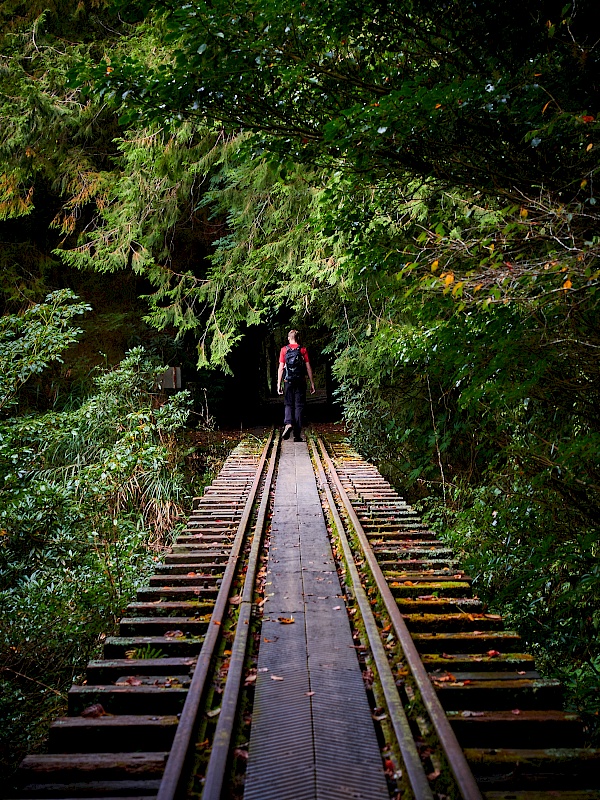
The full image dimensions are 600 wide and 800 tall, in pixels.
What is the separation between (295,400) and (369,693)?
823 centimetres

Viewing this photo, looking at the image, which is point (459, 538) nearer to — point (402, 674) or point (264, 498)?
point (264, 498)

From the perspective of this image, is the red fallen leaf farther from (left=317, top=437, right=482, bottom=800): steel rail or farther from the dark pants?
the dark pants

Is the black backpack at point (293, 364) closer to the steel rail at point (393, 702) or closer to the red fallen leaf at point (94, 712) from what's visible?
the steel rail at point (393, 702)

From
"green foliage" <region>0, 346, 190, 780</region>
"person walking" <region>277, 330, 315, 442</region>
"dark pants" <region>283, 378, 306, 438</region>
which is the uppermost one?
"person walking" <region>277, 330, 315, 442</region>

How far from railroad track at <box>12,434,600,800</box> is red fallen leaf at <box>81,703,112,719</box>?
0.05 feet

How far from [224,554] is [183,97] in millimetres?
3782

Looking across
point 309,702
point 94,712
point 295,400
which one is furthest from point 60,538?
point 295,400

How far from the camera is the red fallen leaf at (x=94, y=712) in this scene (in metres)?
2.89

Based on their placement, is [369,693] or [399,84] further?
[399,84]

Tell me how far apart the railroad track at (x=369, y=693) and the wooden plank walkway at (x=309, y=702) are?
75 millimetres

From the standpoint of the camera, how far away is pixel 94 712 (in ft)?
9.55

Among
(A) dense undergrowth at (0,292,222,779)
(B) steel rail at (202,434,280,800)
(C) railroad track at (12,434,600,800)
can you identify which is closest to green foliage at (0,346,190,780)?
(A) dense undergrowth at (0,292,222,779)

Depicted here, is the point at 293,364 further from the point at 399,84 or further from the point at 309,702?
the point at 309,702

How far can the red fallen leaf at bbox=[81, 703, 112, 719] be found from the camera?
2.89 meters
